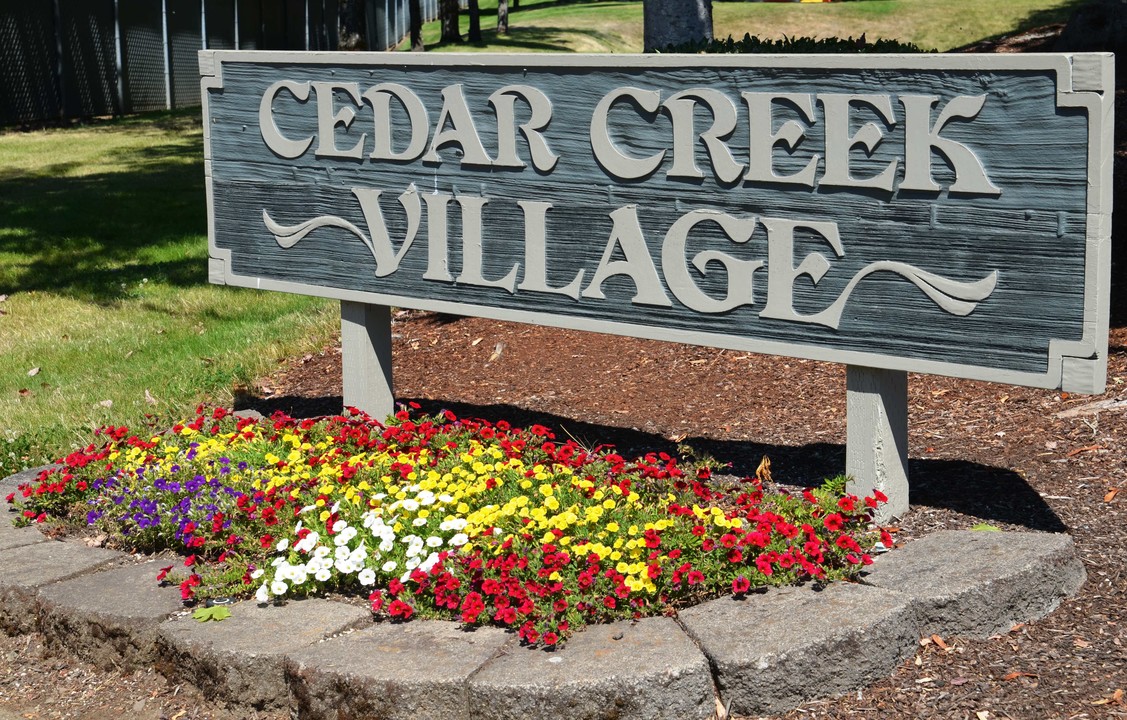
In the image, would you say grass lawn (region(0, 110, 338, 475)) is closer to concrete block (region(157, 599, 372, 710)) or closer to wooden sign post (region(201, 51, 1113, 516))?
wooden sign post (region(201, 51, 1113, 516))

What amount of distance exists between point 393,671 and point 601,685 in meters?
0.57

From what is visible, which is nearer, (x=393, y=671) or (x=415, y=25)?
(x=393, y=671)

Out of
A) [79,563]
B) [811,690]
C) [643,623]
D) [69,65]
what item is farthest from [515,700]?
[69,65]

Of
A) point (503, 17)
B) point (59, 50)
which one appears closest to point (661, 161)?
point (59, 50)

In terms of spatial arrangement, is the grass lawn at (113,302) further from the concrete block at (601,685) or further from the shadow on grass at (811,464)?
the concrete block at (601,685)

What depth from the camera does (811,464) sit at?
4.93 meters

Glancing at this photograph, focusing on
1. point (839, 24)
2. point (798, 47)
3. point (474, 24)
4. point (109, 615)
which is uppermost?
point (474, 24)

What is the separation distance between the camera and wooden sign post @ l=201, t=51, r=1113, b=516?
12.2 ft

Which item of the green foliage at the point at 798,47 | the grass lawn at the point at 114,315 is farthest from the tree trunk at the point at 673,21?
the grass lawn at the point at 114,315

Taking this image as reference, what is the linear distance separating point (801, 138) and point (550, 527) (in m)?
1.51

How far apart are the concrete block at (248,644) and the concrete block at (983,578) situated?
1.63 metres

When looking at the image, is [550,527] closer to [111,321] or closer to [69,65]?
[111,321]

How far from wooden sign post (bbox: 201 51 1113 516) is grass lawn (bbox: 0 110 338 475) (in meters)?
1.24

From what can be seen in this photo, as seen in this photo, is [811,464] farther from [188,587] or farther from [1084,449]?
[188,587]
